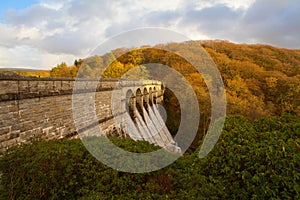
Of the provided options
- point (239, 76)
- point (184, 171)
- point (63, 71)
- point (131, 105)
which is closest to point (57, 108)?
point (184, 171)

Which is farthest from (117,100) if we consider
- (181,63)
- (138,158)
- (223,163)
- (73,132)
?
(181,63)

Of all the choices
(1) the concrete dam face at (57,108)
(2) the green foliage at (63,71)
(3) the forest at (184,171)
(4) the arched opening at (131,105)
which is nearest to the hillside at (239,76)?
(2) the green foliage at (63,71)

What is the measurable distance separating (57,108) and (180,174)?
471 cm

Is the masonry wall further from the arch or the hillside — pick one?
the hillside

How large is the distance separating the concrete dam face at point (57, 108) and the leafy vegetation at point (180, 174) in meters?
0.99

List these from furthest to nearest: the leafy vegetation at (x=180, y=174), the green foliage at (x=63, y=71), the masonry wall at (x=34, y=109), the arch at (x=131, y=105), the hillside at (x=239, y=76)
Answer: the green foliage at (x=63, y=71) < the hillside at (x=239, y=76) < the arch at (x=131, y=105) < the masonry wall at (x=34, y=109) < the leafy vegetation at (x=180, y=174)

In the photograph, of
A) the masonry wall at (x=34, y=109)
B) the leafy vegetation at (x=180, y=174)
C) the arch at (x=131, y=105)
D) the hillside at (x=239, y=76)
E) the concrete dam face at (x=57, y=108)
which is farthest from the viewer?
the hillside at (x=239, y=76)

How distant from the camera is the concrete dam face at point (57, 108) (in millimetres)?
4988

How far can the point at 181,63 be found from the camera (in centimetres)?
3362

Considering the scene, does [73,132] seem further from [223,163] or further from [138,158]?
[223,163]

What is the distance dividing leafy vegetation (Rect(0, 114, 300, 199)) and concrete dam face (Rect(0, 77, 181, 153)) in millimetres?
992

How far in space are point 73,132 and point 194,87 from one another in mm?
20307

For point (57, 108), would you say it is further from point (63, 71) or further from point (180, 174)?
point (63, 71)

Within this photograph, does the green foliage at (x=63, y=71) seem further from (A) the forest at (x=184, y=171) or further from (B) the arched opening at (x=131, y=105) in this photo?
(A) the forest at (x=184, y=171)
